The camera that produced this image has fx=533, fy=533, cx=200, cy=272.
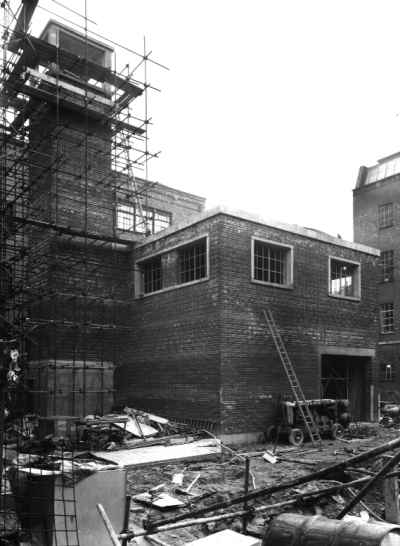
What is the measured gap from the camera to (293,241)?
783 inches

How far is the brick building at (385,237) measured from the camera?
3528cm

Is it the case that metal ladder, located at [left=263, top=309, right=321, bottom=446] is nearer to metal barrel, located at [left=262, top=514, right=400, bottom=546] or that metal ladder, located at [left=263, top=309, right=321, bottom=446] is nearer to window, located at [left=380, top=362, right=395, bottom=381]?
metal barrel, located at [left=262, top=514, right=400, bottom=546]

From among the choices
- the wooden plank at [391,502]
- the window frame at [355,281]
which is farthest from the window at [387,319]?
the wooden plank at [391,502]

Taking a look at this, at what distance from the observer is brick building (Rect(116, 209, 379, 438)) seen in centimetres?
1750

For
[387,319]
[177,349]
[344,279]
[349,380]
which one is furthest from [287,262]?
[387,319]

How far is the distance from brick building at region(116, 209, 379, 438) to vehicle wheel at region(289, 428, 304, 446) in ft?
3.89

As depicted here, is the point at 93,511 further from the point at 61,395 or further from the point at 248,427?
the point at 61,395

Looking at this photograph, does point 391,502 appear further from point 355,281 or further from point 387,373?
point 387,373

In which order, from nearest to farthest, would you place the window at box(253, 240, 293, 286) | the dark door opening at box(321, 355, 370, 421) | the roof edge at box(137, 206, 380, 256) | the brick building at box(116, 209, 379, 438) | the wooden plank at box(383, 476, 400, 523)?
the wooden plank at box(383, 476, 400, 523)
the brick building at box(116, 209, 379, 438)
the roof edge at box(137, 206, 380, 256)
the window at box(253, 240, 293, 286)
the dark door opening at box(321, 355, 370, 421)

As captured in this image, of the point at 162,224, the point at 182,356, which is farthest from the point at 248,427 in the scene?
the point at 162,224

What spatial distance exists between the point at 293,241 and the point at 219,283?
13.3 feet

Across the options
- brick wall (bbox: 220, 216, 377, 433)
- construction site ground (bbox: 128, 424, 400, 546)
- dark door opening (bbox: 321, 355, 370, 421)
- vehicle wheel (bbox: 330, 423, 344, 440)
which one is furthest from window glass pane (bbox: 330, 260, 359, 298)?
construction site ground (bbox: 128, 424, 400, 546)

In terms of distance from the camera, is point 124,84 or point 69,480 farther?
point 124,84

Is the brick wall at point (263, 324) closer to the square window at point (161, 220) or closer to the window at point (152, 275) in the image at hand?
the window at point (152, 275)
